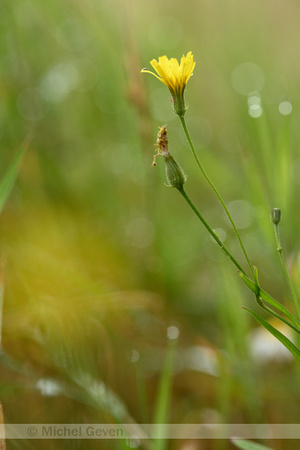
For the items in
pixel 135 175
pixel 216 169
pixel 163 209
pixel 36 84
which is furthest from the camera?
pixel 135 175

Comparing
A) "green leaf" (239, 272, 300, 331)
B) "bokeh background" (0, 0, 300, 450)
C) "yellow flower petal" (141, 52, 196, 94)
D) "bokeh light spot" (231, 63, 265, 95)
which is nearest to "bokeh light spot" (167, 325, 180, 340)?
"bokeh background" (0, 0, 300, 450)

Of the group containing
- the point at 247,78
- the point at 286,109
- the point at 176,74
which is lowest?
the point at 176,74

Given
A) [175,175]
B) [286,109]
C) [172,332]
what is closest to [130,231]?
[172,332]

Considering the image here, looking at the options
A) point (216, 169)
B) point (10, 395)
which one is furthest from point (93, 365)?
point (216, 169)

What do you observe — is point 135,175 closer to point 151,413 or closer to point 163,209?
point 163,209

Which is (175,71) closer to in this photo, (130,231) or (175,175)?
(175,175)

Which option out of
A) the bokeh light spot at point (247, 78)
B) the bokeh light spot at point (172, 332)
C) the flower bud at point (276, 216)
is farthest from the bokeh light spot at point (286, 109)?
the bokeh light spot at point (247, 78)
